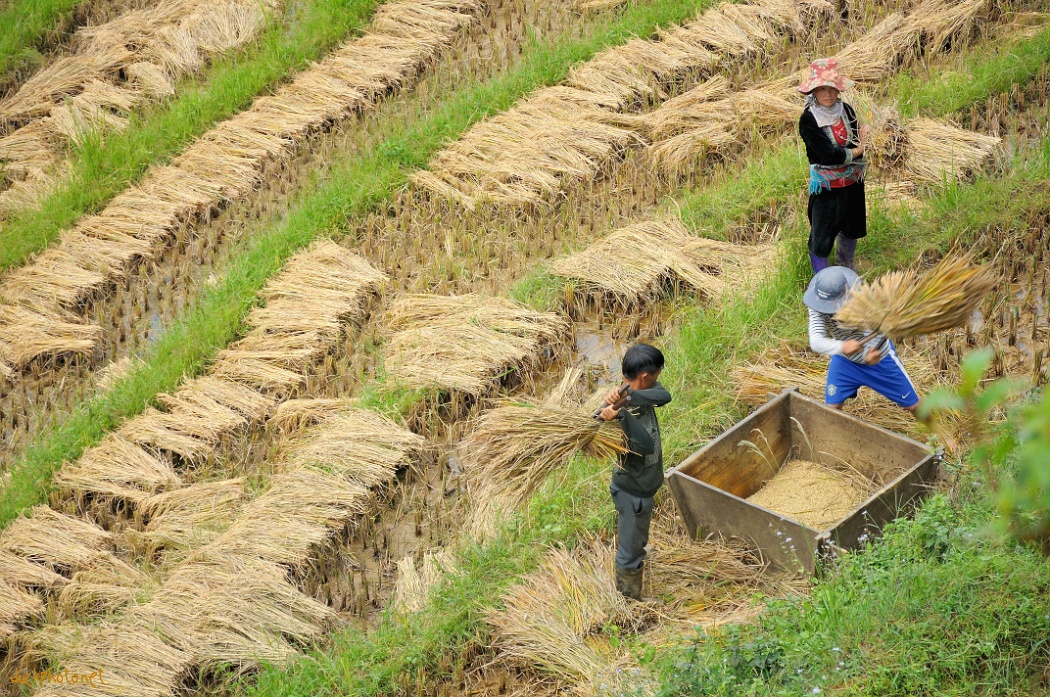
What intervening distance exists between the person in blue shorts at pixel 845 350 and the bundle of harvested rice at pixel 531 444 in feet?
3.31

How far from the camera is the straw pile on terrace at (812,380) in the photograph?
457 cm

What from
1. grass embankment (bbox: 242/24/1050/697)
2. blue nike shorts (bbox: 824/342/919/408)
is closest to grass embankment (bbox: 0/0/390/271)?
grass embankment (bbox: 242/24/1050/697)

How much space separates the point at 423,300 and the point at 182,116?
9.00 ft

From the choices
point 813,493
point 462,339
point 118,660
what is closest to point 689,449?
point 813,493

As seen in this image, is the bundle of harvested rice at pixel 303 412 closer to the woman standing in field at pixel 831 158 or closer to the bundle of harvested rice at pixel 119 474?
the bundle of harvested rice at pixel 119 474

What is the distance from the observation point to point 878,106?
20.9 ft

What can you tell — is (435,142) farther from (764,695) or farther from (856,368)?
(764,695)

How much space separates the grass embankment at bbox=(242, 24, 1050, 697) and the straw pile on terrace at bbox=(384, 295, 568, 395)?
0.24 meters

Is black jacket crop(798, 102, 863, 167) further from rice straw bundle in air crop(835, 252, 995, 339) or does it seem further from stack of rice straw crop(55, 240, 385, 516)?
stack of rice straw crop(55, 240, 385, 516)

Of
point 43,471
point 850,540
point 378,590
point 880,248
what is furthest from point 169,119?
point 850,540

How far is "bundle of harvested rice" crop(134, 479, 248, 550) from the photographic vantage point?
4.70 meters

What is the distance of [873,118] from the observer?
242 inches

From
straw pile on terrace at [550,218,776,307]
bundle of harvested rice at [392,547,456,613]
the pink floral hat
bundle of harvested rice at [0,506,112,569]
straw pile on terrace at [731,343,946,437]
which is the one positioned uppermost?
the pink floral hat

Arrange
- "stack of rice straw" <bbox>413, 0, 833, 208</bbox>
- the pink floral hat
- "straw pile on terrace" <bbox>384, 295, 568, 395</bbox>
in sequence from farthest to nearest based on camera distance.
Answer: "stack of rice straw" <bbox>413, 0, 833, 208</bbox>, "straw pile on terrace" <bbox>384, 295, 568, 395</bbox>, the pink floral hat
